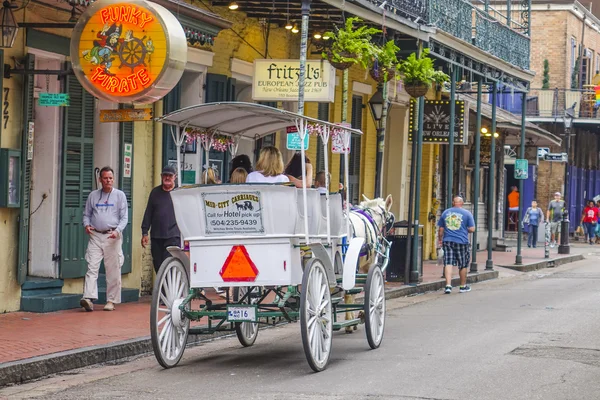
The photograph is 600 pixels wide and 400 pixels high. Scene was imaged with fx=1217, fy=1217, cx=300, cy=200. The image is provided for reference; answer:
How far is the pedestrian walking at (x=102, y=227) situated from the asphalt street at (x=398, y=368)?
6.67ft

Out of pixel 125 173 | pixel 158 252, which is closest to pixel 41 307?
pixel 158 252

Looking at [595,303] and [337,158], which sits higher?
[337,158]

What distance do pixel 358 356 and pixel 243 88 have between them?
920cm

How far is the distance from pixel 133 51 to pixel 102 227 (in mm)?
2511

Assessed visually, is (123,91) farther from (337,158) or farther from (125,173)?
(337,158)

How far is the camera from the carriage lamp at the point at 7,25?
13.0m

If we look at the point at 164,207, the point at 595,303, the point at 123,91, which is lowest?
the point at 595,303

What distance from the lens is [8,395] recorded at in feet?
30.7

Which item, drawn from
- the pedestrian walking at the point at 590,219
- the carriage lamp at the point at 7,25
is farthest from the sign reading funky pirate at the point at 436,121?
the pedestrian walking at the point at 590,219

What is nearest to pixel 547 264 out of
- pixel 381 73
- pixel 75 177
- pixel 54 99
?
pixel 381 73

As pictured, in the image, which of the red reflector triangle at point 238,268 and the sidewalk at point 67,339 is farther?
the red reflector triangle at point 238,268

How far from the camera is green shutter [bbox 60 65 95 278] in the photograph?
583 inches

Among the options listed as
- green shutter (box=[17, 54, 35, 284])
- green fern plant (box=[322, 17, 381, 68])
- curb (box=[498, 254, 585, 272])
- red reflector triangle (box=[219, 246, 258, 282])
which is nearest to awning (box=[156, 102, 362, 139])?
red reflector triangle (box=[219, 246, 258, 282])

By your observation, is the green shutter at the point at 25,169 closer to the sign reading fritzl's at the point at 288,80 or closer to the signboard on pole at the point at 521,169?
the sign reading fritzl's at the point at 288,80
